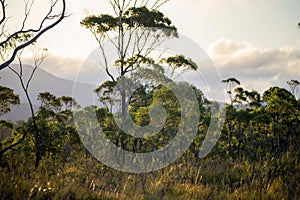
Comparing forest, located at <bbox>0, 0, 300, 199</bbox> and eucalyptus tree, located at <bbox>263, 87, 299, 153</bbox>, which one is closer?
forest, located at <bbox>0, 0, 300, 199</bbox>

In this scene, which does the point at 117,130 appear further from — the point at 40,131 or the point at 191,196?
the point at 191,196

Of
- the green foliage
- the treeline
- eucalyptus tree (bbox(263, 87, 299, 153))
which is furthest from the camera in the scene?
eucalyptus tree (bbox(263, 87, 299, 153))

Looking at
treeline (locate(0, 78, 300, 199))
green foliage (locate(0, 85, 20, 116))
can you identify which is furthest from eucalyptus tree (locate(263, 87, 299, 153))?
green foliage (locate(0, 85, 20, 116))

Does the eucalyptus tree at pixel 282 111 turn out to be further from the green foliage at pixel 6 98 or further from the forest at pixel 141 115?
the green foliage at pixel 6 98

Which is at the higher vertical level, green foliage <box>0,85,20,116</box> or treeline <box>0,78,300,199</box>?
green foliage <box>0,85,20,116</box>

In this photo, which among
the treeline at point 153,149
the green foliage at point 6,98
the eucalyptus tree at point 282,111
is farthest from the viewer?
the eucalyptus tree at point 282,111

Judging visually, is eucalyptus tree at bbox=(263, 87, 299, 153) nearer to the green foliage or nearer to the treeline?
the treeline

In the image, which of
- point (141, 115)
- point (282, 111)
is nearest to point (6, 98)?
point (141, 115)

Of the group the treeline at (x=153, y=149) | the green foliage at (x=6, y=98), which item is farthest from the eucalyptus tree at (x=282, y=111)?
the green foliage at (x=6, y=98)

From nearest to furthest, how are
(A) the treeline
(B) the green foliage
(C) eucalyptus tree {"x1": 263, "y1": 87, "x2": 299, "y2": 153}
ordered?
(A) the treeline < (B) the green foliage < (C) eucalyptus tree {"x1": 263, "y1": 87, "x2": 299, "y2": 153}

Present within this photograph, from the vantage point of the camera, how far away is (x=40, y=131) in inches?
551

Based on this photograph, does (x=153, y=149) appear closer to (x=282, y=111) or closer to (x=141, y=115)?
(x=141, y=115)

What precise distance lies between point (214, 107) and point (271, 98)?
354 cm

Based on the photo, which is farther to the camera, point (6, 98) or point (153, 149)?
point (153, 149)
